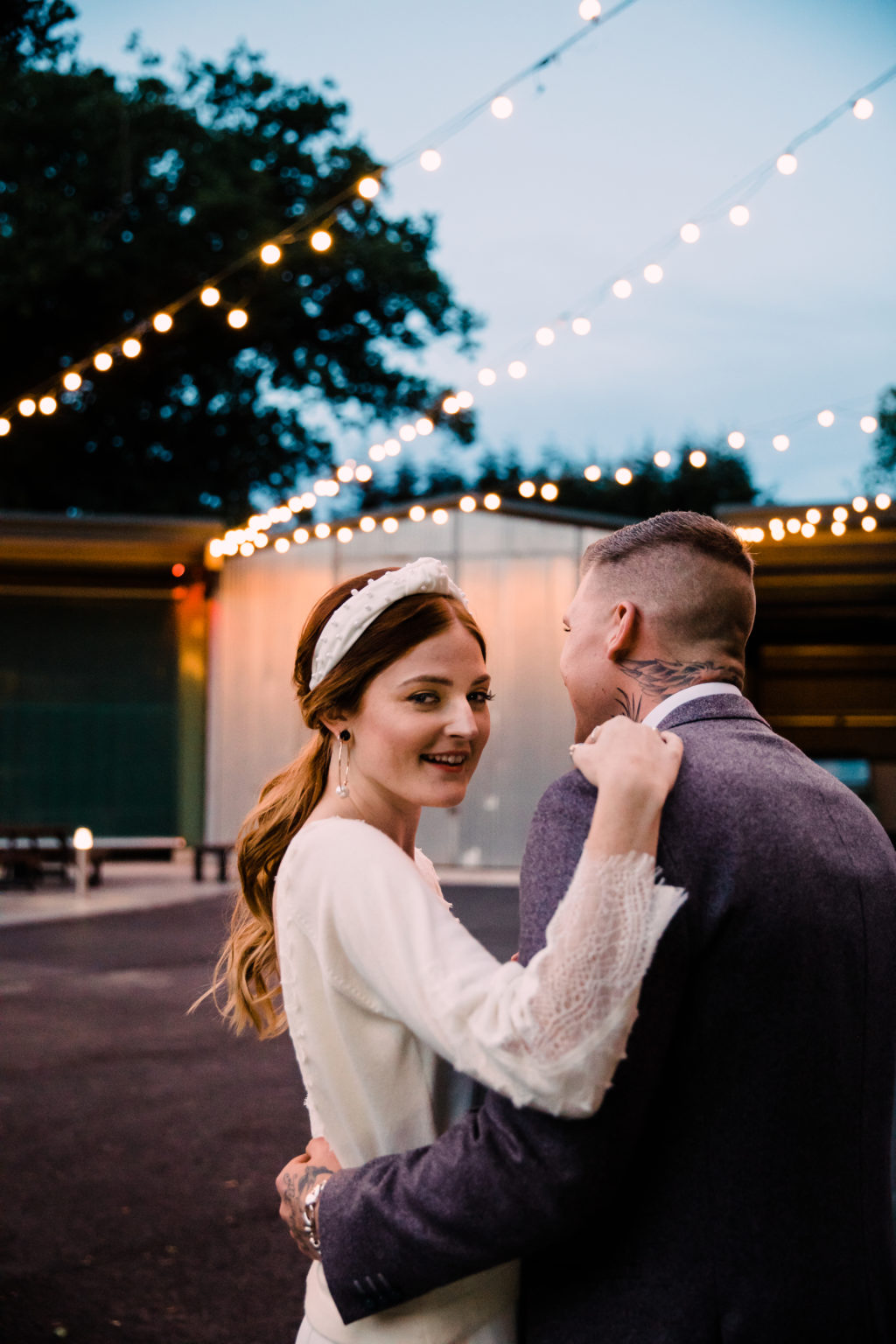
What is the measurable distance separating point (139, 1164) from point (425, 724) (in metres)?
Answer: 3.87

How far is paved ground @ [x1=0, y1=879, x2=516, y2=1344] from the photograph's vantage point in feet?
11.8

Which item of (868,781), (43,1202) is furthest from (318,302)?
(43,1202)

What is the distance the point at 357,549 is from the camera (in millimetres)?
16422

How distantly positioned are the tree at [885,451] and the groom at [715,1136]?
118 ft

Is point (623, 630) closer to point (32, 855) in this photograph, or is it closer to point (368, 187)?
point (368, 187)

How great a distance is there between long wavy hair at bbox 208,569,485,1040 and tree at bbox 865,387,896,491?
35.6 meters

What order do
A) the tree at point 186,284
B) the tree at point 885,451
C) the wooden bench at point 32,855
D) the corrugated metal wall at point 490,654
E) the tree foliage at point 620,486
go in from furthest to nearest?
the tree at point 885,451
the tree foliage at point 620,486
the tree at point 186,284
the corrugated metal wall at point 490,654
the wooden bench at point 32,855

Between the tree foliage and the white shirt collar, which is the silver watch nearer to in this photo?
the white shirt collar

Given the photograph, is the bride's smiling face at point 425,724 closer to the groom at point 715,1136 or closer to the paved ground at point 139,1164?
the groom at point 715,1136

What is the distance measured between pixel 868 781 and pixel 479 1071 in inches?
822

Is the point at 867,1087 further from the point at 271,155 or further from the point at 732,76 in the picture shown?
the point at 271,155

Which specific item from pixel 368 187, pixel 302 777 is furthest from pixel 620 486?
pixel 302 777

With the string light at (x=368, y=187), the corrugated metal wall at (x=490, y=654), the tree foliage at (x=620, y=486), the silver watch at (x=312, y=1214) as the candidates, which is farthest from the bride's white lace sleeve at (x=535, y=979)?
the tree foliage at (x=620, y=486)

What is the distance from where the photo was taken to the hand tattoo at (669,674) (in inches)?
61.6
